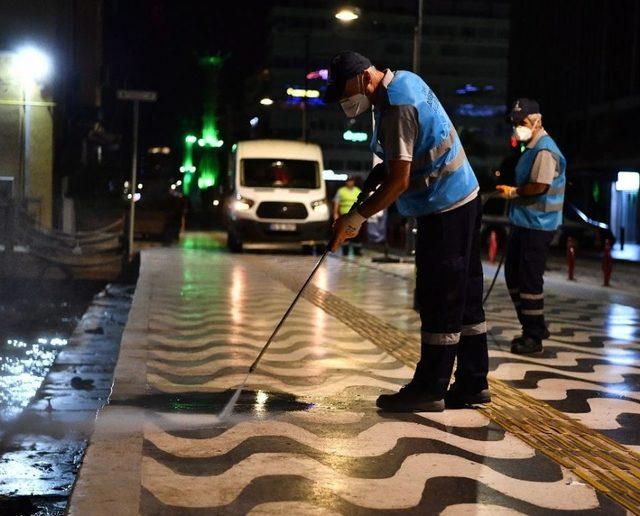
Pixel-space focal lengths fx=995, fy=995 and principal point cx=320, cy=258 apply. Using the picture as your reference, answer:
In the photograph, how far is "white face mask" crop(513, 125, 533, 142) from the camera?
7.27m

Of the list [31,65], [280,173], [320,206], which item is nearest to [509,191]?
[320,206]

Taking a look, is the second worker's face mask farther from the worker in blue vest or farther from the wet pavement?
the wet pavement

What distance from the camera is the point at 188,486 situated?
3641mm

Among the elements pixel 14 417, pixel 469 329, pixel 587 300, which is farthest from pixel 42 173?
pixel 469 329

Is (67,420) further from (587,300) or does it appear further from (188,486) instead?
(587,300)

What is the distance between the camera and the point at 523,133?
7277 millimetres

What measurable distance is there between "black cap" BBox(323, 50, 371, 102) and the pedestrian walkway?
5.17ft

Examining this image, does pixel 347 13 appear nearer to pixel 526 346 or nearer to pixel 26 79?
pixel 26 79

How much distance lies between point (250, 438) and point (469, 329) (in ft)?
4.64

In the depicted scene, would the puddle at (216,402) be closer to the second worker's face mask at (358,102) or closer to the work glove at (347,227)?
the work glove at (347,227)

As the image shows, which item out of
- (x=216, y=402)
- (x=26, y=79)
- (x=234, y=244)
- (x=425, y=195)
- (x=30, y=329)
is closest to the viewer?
(x=425, y=195)

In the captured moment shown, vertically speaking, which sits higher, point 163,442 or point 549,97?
point 549,97

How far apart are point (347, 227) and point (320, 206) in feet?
59.4

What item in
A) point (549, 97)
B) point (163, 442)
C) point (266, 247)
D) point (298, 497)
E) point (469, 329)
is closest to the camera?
point (298, 497)
